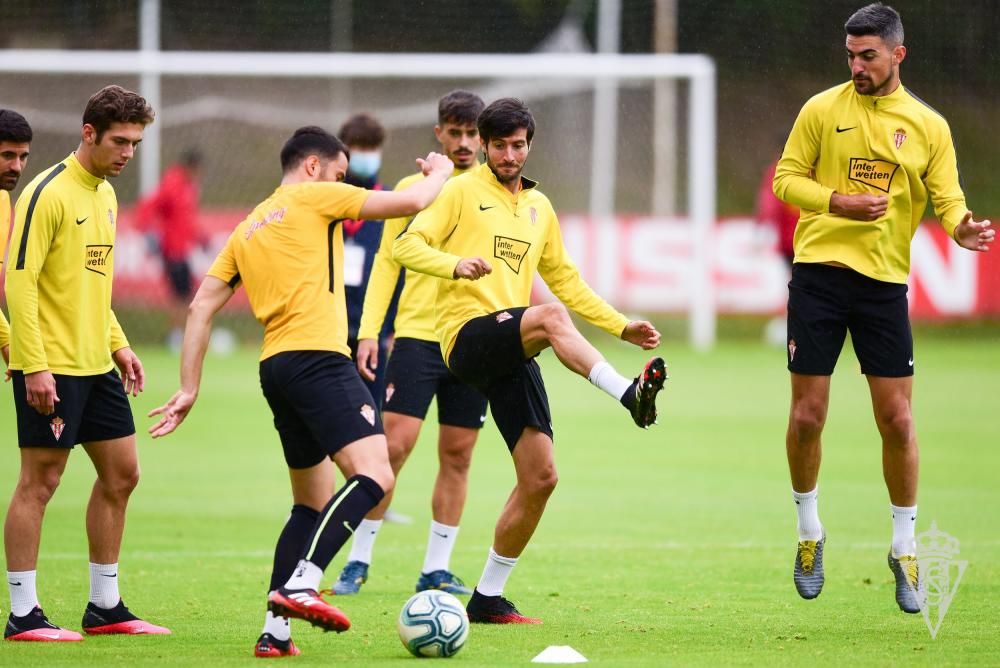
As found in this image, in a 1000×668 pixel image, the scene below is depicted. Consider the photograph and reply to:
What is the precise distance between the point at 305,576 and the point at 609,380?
1643 millimetres

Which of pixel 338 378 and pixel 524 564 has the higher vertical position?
pixel 338 378

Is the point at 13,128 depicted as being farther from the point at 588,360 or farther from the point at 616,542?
the point at 616,542

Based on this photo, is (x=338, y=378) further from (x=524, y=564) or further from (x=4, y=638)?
(x=524, y=564)

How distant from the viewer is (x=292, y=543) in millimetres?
6820

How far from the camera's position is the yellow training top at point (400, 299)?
8.66 metres

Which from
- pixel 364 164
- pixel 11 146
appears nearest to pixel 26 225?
pixel 11 146

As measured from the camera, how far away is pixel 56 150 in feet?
83.7

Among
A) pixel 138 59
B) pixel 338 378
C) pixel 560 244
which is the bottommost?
pixel 338 378

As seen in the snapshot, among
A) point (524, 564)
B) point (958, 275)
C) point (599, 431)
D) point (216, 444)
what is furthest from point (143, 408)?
point (958, 275)

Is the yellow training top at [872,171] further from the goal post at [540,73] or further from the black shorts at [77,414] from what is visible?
the goal post at [540,73]

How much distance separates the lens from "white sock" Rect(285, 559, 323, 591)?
6.07m

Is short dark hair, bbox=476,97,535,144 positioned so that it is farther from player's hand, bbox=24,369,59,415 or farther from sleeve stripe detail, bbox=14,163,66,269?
player's hand, bbox=24,369,59,415

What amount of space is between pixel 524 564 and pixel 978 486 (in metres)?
4.96

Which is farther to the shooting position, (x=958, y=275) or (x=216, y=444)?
(x=958, y=275)
